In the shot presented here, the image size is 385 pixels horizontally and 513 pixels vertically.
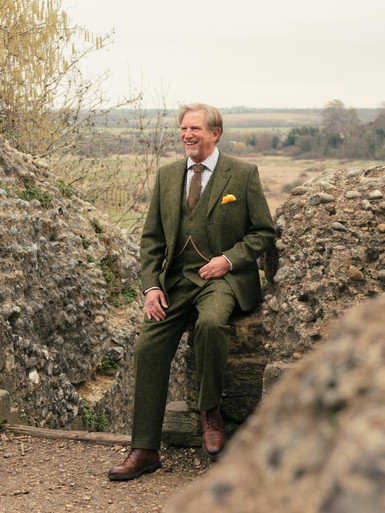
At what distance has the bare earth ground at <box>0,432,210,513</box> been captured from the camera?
3.53m

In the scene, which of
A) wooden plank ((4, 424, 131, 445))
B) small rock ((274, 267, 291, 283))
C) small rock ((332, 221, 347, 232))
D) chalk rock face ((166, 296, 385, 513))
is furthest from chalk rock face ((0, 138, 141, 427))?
chalk rock face ((166, 296, 385, 513))

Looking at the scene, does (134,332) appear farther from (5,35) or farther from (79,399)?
(5,35)

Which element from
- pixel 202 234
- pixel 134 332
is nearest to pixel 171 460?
pixel 202 234

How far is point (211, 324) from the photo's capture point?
12.0 ft

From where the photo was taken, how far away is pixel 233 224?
408 cm

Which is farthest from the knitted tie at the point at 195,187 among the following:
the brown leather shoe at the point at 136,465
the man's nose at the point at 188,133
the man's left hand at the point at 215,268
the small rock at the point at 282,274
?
the brown leather shoe at the point at 136,465

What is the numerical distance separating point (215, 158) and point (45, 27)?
655 cm

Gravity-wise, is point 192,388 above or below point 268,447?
below

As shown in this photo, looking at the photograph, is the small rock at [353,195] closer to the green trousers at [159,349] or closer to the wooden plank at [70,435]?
the green trousers at [159,349]

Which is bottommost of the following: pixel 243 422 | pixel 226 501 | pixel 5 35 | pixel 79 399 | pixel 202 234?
pixel 79 399

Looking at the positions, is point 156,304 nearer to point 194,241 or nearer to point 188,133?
point 194,241

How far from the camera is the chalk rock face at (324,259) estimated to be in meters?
3.82

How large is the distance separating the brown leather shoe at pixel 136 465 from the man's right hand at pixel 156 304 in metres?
0.79

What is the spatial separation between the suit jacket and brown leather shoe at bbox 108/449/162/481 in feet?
3.18
